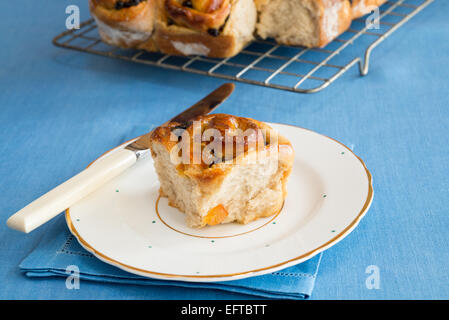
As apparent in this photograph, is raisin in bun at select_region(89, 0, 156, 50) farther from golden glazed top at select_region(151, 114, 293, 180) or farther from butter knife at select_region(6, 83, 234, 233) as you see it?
golden glazed top at select_region(151, 114, 293, 180)

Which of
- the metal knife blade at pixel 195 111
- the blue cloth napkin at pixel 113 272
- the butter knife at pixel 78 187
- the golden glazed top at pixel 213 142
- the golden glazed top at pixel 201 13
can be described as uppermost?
the golden glazed top at pixel 201 13

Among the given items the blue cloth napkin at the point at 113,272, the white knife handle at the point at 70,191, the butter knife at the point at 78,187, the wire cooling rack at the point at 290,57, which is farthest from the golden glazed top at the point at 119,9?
the blue cloth napkin at the point at 113,272

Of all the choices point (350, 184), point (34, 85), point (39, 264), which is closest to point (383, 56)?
point (350, 184)

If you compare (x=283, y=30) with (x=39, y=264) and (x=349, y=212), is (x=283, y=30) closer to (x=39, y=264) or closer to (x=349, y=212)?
(x=349, y=212)

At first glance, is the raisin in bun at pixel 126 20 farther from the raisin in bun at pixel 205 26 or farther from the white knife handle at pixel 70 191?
the white knife handle at pixel 70 191

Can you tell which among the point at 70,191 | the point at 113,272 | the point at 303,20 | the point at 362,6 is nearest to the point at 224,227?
the point at 113,272

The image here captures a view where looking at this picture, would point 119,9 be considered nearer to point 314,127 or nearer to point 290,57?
point 290,57
